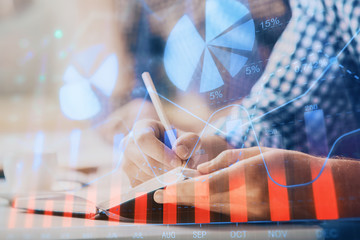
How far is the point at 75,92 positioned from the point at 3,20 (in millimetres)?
289

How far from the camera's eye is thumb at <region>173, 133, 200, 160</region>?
0.52m

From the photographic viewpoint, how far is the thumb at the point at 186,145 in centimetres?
52

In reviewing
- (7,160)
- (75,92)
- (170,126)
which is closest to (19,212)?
(7,160)

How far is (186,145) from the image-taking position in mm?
522

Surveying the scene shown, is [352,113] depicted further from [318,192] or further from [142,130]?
[142,130]
